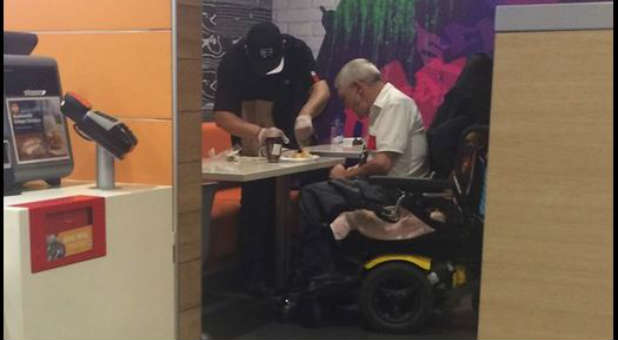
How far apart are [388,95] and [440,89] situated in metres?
1.45

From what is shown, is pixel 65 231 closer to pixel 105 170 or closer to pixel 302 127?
pixel 105 170

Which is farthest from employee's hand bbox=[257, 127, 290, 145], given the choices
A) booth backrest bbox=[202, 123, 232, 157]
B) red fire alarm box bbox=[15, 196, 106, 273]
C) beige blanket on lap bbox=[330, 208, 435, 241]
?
red fire alarm box bbox=[15, 196, 106, 273]

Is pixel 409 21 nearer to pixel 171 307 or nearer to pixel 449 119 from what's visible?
pixel 449 119

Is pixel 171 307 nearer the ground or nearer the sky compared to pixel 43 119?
nearer the ground

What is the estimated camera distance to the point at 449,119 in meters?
3.43

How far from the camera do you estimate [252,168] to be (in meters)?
3.18

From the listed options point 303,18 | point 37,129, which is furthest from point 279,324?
point 303,18

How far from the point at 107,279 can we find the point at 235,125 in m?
2.13

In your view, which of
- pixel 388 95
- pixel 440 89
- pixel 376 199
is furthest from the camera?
pixel 440 89

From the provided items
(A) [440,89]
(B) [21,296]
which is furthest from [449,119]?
(B) [21,296]

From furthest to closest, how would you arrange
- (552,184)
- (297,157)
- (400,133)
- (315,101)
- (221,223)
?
(315,101)
(221,223)
(400,133)
(297,157)
(552,184)

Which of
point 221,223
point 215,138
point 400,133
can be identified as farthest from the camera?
point 215,138

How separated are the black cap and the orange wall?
6.50 feet

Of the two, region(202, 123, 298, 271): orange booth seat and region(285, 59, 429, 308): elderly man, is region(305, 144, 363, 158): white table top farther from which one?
region(202, 123, 298, 271): orange booth seat
